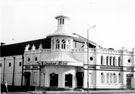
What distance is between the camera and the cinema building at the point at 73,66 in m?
49.4

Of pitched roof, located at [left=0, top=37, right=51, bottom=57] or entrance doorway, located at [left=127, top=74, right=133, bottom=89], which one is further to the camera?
pitched roof, located at [left=0, top=37, right=51, bottom=57]

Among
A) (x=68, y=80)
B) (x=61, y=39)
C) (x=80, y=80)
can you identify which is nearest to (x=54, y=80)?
(x=68, y=80)

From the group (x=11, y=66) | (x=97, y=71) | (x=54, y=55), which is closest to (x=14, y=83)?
(x=11, y=66)

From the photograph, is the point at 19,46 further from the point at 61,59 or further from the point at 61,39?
the point at 61,59

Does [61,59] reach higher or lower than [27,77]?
higher

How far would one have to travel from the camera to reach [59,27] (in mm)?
53156

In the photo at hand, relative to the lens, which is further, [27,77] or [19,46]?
[19,46]

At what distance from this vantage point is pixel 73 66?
163ft

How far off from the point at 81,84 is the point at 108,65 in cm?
663

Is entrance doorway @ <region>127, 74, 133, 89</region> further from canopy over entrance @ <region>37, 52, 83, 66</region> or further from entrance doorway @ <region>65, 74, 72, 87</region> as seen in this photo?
entrance doorway @ <region>65, 74, 72, 87</region>

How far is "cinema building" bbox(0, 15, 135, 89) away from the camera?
49.4 meters

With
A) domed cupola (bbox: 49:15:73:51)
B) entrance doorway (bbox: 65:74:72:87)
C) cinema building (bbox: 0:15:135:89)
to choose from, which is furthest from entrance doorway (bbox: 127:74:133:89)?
domed cupola (bbox: 49:15:73:51)

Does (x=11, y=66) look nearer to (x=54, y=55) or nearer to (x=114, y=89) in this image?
(x=54, y=55)

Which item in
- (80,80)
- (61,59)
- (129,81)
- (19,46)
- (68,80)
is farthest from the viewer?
(19,46)
